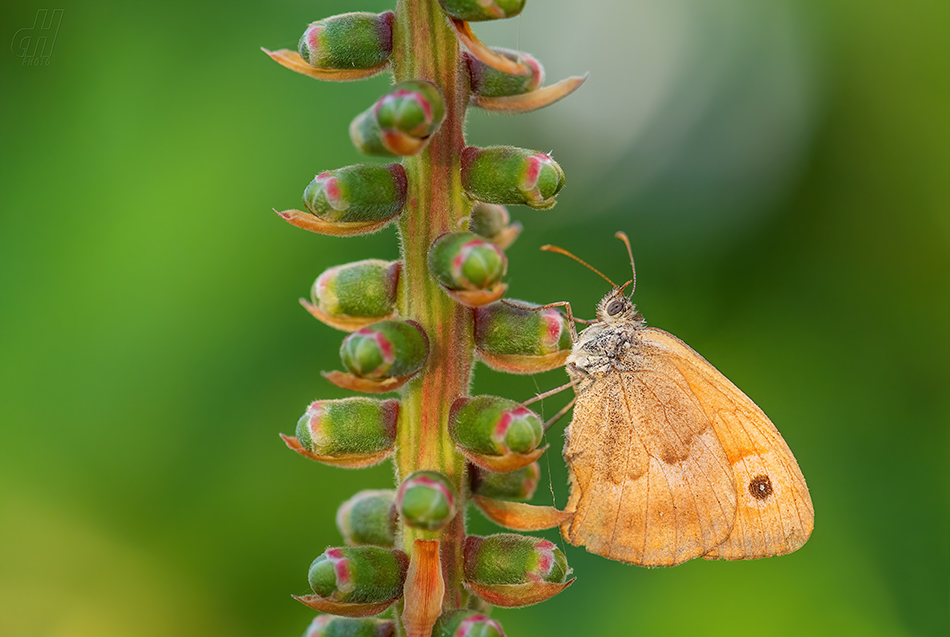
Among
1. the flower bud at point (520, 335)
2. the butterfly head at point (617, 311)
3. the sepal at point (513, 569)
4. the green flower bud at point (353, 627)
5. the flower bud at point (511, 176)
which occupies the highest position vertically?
the flower bud at point (511, 176)

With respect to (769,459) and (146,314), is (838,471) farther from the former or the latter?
(146,314)

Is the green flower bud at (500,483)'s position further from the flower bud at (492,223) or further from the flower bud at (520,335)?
the flower bud at (492,223)

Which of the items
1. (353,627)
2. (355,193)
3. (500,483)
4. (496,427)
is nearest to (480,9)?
(355,193)

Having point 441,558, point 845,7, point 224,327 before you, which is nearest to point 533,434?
point 441,558

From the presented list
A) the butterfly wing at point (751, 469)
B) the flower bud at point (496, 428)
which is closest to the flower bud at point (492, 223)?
the flower bud at point (496, 428)

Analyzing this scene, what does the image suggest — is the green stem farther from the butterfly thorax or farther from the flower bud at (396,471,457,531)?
the butterfly thorax
